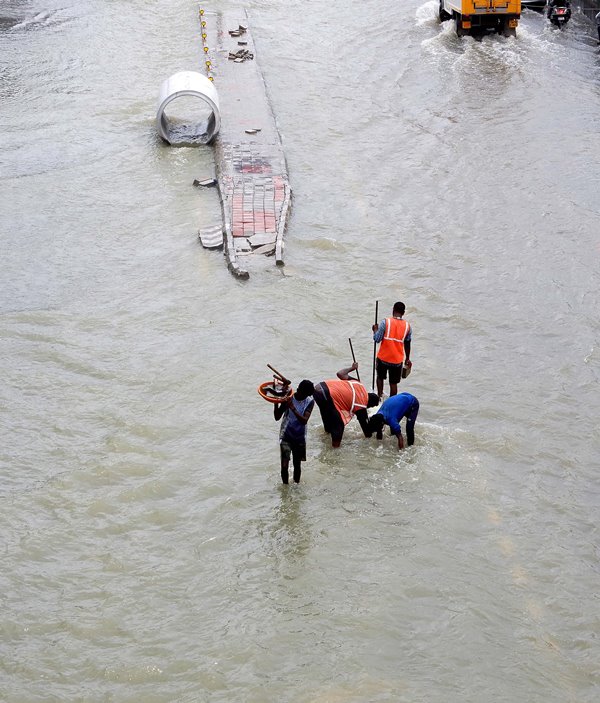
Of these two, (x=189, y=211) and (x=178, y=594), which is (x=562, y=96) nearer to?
(x=189, y=211)

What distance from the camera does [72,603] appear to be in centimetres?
839

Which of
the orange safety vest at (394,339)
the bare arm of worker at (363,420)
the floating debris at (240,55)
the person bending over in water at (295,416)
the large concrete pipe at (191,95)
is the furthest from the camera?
the floating debris at (240,55)

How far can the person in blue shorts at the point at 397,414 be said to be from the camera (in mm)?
9641

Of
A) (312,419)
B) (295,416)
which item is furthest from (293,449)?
(312,419)

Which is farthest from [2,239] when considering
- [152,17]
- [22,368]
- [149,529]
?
[152,17]

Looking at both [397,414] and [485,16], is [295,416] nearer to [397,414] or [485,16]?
[397,414]

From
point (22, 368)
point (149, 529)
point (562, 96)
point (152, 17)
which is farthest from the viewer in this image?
point (152, 17)

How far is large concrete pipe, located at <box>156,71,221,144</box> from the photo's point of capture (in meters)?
A: 18.7

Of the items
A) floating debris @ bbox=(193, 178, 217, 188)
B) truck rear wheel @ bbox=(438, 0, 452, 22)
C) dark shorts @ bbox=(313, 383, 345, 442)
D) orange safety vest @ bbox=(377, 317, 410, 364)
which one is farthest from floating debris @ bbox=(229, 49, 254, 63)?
dark shorts @ bbox=(313, 383, 345, 442)

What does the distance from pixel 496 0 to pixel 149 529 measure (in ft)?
67.3

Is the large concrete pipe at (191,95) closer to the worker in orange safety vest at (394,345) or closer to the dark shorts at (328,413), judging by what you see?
the worker in orange safety vest at (394,345)

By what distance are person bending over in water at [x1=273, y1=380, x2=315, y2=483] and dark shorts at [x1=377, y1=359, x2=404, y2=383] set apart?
1786 mm

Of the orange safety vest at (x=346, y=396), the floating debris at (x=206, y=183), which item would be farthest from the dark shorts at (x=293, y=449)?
the floating debris at (x=206, y=183)

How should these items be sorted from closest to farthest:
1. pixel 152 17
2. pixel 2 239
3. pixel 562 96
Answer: pixel 2 239 < pixel 562 96 < pixel 152 17
